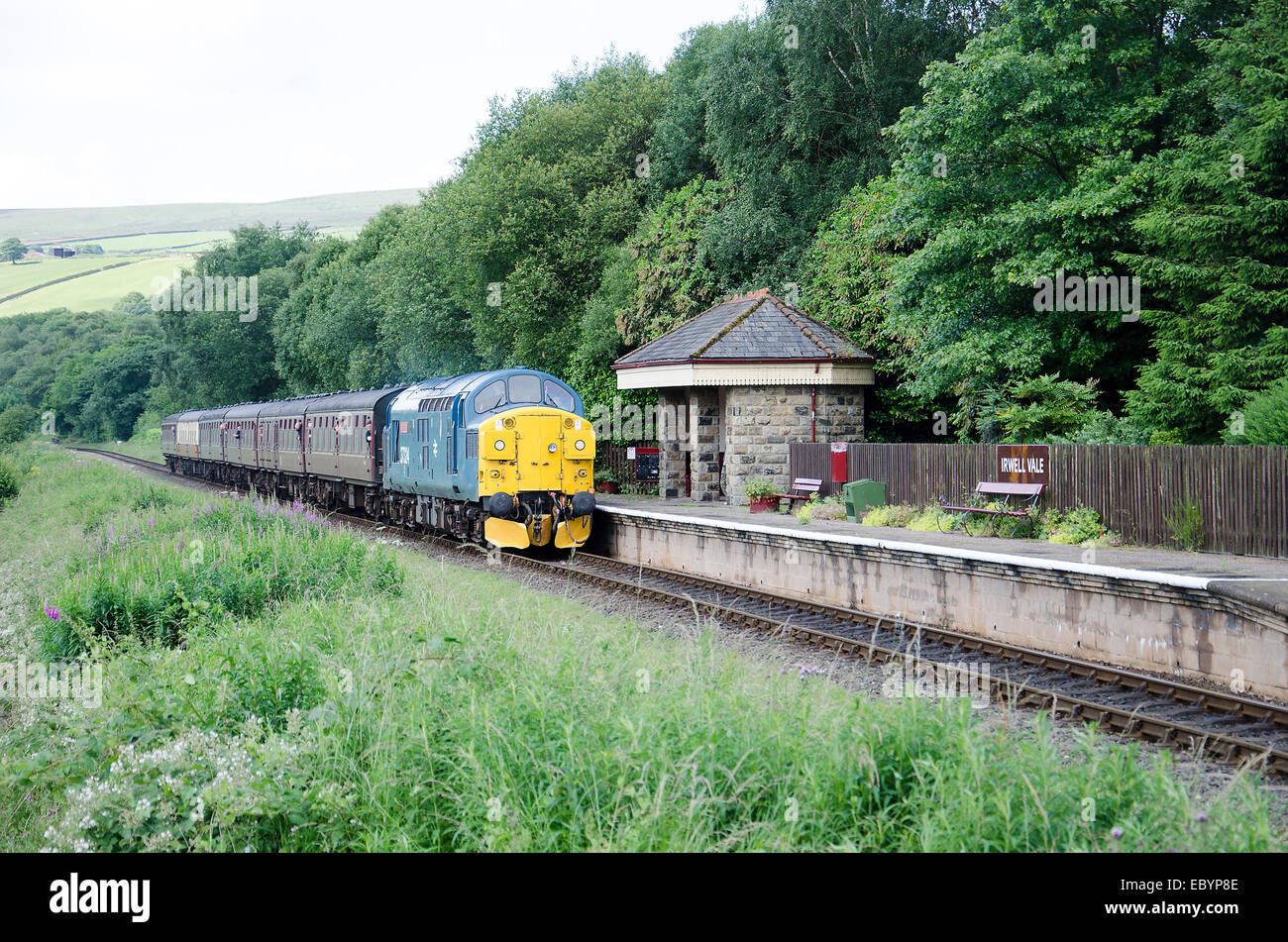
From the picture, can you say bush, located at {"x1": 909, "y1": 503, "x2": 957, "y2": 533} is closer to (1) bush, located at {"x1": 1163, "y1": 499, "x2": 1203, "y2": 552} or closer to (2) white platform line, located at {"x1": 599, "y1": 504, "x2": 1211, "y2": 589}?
(2) white platform line, located at {"x1": 599, "y1": 504, "x2": 1211, "y2": 589}

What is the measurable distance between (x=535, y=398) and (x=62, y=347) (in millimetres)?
101183

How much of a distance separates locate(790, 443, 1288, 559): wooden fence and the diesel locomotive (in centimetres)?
Answer: 693

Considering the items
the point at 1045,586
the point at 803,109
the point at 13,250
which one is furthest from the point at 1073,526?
the point at 13,250

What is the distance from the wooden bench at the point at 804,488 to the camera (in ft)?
71.7

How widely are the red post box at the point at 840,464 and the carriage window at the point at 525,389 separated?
6157 millimetres

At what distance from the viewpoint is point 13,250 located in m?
128

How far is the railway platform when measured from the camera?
1001 centimetres

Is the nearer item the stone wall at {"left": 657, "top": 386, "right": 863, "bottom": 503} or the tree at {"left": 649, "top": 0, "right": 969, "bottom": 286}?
the stone wall at {"left": 657, "top": 386, "right": 863, "bottom": 503}

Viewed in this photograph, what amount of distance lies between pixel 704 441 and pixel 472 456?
772 centimetres

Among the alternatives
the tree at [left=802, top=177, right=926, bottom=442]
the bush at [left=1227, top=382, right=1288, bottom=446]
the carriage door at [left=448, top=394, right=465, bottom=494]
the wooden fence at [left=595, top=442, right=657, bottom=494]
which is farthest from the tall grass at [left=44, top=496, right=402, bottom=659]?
the wooden fence at [left=595, top=442, right=657, bottom=494]

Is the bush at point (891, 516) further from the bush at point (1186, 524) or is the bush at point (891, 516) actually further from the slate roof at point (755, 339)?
the slate roof at point (755, 339)

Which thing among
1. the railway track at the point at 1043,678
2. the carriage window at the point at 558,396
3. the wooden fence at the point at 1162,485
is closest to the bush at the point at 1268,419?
the wooden fence at the point at 1162,485

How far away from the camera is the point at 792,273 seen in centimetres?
2944

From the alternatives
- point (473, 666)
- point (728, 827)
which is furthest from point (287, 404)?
point (728, 827)
